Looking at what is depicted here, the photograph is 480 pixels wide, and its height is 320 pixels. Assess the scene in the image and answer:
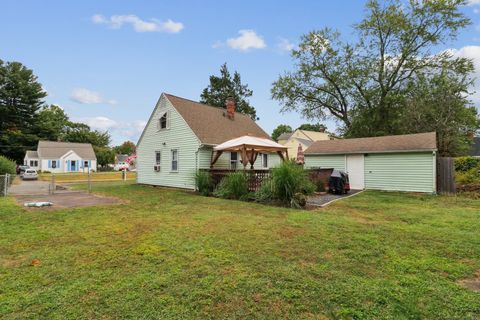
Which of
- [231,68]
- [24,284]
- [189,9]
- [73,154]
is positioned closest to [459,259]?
[24,284]

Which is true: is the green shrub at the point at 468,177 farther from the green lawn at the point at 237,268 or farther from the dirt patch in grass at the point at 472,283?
the dirt patch in grass at the point at 472,283

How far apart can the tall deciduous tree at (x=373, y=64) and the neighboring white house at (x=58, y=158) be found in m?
38.7

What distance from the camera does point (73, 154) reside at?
4647 centimetres

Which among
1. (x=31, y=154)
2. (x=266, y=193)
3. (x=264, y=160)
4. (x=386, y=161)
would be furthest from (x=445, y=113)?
Answer: (x=31, y=154)

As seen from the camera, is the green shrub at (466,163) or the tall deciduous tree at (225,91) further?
the tall deciduous tree at (225,91)

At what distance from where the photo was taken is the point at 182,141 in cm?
1535

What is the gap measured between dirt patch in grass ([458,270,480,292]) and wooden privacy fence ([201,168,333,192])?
7240mm

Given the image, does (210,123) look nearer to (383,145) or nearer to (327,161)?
(327,161)

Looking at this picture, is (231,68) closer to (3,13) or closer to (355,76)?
(355,76)

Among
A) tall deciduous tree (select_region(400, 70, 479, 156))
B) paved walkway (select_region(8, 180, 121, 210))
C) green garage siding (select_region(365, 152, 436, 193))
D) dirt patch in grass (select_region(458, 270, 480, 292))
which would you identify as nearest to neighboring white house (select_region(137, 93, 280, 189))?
paved walkway (select_region(8, 180, 121, 210))

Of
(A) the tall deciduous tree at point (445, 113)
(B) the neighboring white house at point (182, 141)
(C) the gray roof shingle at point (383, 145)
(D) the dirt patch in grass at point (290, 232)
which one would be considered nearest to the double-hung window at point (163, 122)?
(B) the neighboring white house at point (182, 141)

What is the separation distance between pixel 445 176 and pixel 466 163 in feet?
5.00

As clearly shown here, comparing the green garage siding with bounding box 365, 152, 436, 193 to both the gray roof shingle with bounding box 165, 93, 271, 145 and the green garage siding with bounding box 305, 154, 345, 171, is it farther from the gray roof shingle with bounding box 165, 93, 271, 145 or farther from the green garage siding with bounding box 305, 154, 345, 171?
the gray roof shingle with bounding box 165, 93, 271, 145

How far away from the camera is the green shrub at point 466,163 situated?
12705 millimetres
